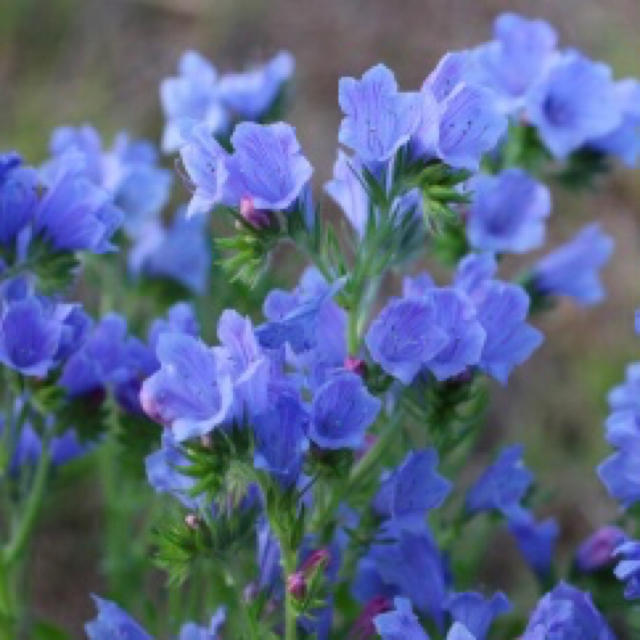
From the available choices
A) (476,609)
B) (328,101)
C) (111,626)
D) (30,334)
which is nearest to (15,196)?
(30,334)

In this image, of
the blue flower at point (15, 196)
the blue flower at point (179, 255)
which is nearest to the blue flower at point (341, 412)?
the blue flower at point (15, 196)

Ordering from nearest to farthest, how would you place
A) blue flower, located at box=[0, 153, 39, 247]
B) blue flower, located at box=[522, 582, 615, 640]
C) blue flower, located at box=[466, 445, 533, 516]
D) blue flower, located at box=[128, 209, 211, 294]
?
blue flower, located at box=[522, 582, 615, 640] < blue flower, located at box=[0, 153, 39, 247] < blue flower, located at box=[466, 445, 533, 516] < blue flower, located at box=[128, 209, 211, 294]

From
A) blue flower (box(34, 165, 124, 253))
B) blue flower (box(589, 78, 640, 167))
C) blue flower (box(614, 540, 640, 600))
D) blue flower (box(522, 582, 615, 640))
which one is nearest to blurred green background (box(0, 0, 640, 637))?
blue flower (box(589, 78, 640, 167))

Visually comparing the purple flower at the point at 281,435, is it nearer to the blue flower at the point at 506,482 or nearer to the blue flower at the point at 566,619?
the blue flower at the point at 566,619

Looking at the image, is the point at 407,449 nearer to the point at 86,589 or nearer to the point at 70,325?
the point at 70,325

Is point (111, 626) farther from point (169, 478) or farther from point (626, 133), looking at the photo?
point (626, 133)

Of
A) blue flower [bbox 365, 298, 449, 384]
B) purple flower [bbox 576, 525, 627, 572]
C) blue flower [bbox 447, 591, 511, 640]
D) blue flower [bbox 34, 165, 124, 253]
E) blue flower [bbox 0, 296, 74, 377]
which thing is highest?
blue flower [bbox 34, 165, 124, 253]

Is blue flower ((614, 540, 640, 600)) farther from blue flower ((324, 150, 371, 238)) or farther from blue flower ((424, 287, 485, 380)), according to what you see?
blue flower ((324, 150, 371, 238))
